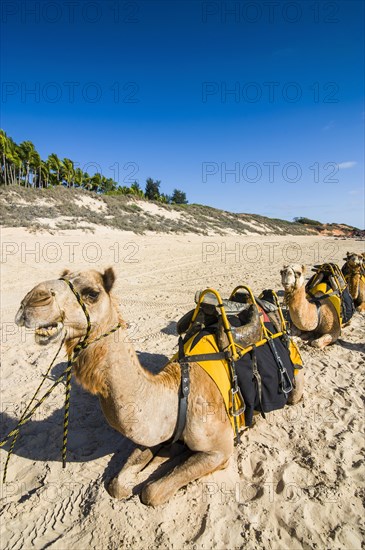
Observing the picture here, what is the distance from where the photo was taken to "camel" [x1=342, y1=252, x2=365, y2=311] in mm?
6516

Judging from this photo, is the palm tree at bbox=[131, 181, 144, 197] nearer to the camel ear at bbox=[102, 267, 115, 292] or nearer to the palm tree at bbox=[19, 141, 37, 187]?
the palm tree at bbox=[19, 141, 37, 187]

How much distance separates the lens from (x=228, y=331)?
2744 mm

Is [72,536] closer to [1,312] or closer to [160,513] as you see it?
[160,513]

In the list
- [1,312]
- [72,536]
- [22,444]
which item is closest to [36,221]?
[1,312]

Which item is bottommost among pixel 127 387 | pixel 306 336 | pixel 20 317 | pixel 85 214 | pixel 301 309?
pixel 306 336

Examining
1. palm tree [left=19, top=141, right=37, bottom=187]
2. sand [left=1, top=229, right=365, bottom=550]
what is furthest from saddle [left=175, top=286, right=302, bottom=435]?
palm tree [left=19, top=141, right=37, bottom=187]

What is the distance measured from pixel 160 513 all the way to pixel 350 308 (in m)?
4.62

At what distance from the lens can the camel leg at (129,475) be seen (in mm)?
2492

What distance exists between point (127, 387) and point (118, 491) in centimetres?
109

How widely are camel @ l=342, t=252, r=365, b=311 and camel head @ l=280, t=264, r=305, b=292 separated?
3386mm

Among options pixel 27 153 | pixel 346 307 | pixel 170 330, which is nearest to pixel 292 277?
pixel 346 307

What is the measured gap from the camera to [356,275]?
6.59 meters

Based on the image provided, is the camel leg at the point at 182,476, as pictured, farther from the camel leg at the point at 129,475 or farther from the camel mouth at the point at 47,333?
the camel mouth at the point at 47,333

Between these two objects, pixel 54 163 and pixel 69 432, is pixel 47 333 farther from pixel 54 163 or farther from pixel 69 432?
pixel 54 163
